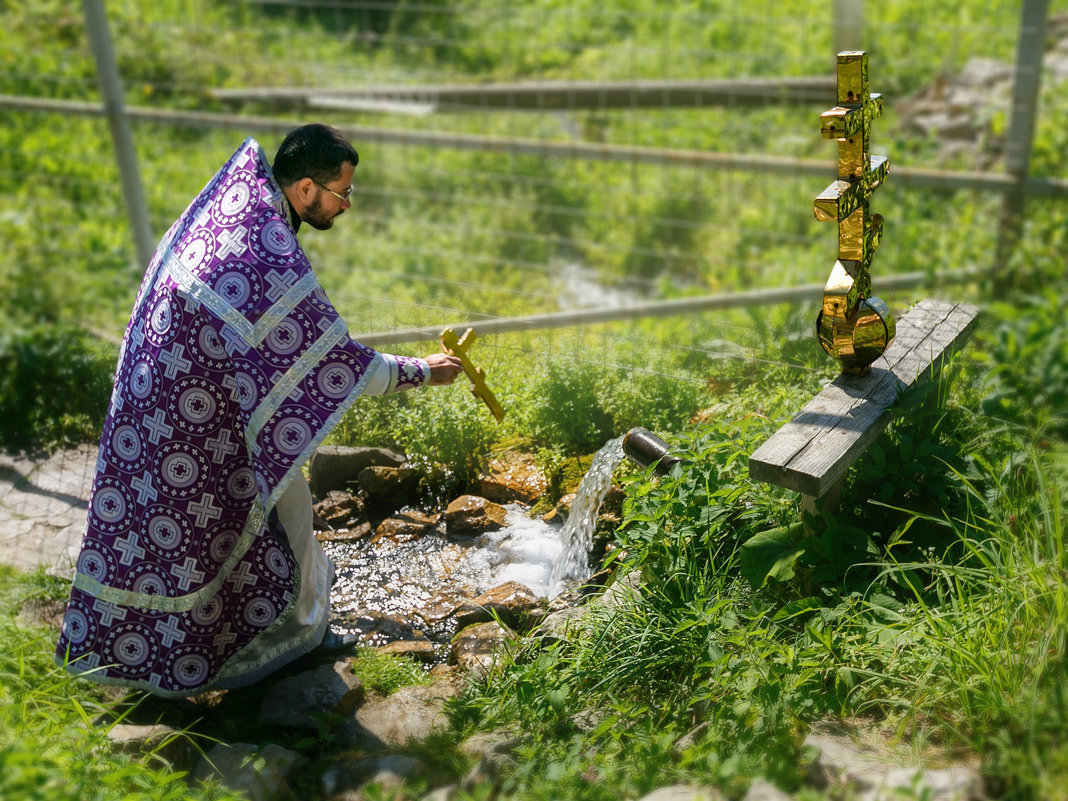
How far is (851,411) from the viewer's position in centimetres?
300

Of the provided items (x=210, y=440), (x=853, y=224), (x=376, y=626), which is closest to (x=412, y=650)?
(x=376, y=626)

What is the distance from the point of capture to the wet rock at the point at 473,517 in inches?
149

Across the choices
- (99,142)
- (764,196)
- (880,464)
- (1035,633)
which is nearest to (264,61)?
(99,142)

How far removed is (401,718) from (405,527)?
1.00 metres

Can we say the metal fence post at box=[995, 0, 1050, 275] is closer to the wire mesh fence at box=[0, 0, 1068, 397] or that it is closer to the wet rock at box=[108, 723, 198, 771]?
the wire mesh fence at box=[0, 0, 1068, 397]

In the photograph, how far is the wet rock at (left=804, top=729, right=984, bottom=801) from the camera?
6.97 ft

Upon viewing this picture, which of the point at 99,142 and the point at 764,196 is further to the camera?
the point at 99,142

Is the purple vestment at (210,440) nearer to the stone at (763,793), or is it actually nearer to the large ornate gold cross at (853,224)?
the large ornate gold cross at (853,224)

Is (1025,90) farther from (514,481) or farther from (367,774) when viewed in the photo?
(367,774)

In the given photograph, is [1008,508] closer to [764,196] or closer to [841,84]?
[841,84]

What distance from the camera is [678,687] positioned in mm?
2760

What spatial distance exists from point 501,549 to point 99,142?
660 centimetres

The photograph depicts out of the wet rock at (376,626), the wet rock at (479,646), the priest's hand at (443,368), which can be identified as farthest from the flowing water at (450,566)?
the priest's hand at (443,368)

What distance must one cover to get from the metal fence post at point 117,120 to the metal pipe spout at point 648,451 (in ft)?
11.3
